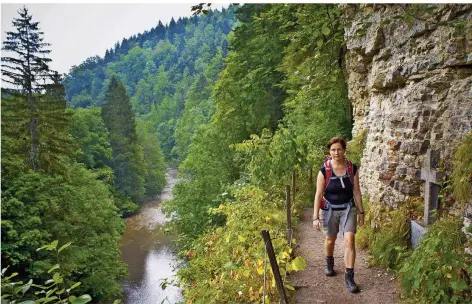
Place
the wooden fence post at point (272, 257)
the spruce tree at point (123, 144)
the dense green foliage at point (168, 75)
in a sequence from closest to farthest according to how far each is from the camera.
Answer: the wooden fence post at point (272, 257) → the spruce tree at point (123, 144) → the dense green foliage at point (168, 75)

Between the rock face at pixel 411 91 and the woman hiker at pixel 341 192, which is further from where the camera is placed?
the rock face at pixel 411 91

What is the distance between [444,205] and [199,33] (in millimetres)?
148749

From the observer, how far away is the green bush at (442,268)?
344cm

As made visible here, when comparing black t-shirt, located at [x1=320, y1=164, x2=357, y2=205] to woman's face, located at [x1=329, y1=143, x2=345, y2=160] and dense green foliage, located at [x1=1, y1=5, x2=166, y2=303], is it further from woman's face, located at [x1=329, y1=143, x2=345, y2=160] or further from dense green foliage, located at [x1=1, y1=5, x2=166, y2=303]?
dense green foliage, located at [x1=1, y1=5, x2=166, y2=303]

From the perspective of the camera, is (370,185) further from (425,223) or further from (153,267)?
(153,267)

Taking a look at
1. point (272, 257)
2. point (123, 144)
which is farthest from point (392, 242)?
point (123, 144)

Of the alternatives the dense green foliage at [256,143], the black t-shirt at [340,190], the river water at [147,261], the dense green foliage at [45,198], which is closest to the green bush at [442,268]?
the black t-shirt at [340,190]

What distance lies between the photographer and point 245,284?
4.55 meters

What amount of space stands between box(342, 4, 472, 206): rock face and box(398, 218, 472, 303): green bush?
1007mm

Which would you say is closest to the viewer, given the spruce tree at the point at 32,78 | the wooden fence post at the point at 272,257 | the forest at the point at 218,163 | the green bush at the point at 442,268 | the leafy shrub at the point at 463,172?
the wooden fence post at the point at 272,257

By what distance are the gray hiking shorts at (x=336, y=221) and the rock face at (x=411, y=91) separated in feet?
4.32

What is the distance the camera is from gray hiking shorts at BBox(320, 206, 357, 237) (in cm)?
425

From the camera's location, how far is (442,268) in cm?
356

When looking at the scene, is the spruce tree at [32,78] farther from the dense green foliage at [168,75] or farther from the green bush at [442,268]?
the dense green foliage at [168,75]
